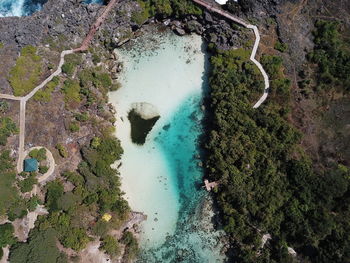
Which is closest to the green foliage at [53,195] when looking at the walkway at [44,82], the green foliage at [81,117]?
the walkway at [44,82]

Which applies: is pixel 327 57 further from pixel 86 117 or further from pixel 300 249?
pixel 86 117

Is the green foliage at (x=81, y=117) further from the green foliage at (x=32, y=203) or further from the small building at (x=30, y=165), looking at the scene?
the green foliage at (x=32, y=203)

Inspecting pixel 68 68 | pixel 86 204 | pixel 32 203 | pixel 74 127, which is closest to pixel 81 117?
pixel 74 127

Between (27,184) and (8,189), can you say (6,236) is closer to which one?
(8,189)

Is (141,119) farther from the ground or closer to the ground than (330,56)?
closer to the ground

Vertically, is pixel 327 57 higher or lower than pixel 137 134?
higher

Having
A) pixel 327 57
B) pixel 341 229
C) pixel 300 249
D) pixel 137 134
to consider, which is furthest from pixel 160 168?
A: pixel 327 57
